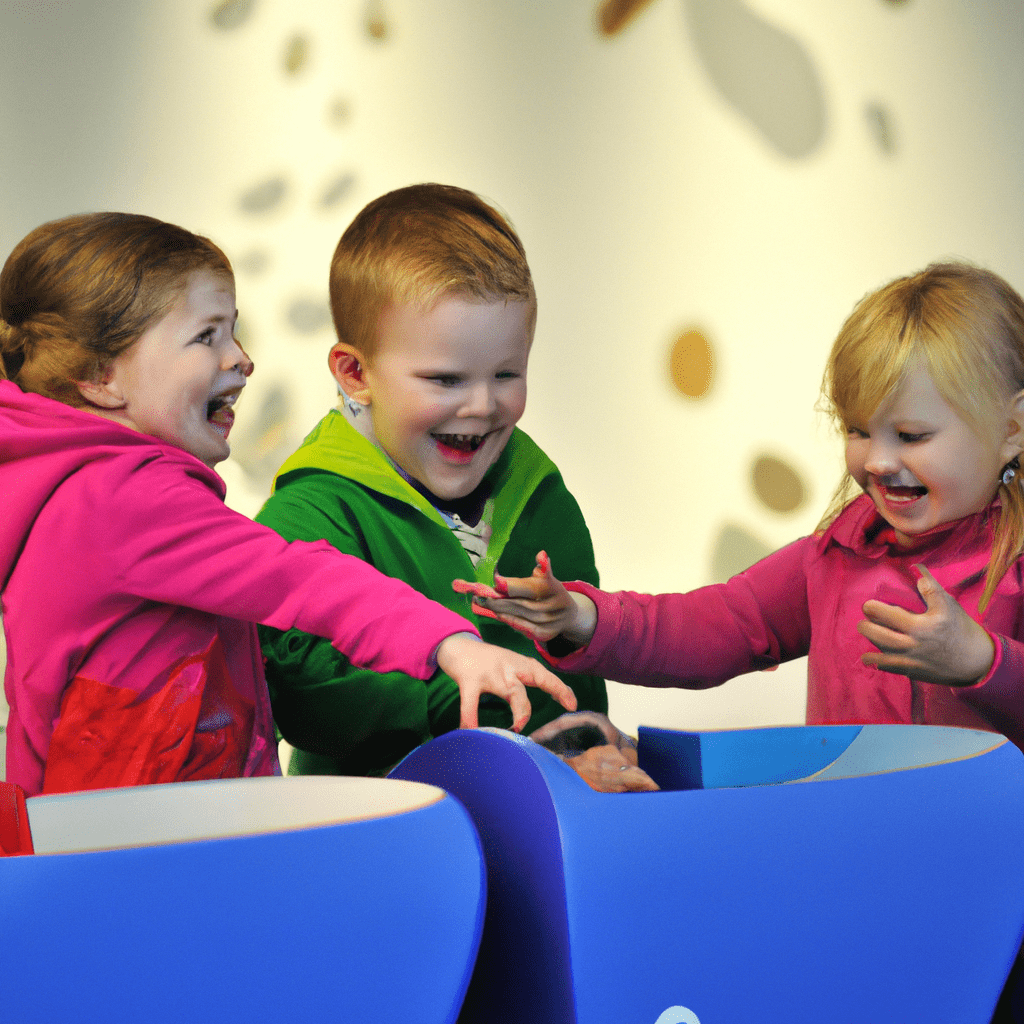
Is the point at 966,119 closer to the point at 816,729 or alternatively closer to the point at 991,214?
the point at 991,214

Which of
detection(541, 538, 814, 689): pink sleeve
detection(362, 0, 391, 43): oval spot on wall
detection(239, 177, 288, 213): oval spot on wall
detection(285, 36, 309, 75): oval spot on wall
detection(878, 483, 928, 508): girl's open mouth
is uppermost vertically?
detection(362, 0, 391, 43): oval spot on wall

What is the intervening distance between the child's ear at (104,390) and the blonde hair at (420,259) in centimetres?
20

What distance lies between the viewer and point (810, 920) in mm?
411

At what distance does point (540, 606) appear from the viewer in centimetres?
79

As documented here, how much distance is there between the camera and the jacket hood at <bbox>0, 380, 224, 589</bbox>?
2.13ft

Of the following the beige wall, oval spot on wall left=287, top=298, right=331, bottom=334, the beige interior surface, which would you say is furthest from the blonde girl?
oval spot on wall left=287, top=298, right=331, bottom=334

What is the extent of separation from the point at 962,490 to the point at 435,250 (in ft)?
1.31

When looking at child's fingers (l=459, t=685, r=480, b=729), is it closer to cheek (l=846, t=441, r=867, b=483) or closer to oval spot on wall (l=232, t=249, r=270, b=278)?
cheek (l=846, t=441, r=867, b=483)

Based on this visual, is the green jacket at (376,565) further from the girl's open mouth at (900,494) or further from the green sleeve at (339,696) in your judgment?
the girl's open mouth at (900,494)

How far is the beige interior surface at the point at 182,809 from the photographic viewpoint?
1.39 ft

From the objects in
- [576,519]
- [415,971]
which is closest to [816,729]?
[415,971]

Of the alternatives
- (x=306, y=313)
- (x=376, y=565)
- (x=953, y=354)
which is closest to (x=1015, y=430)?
(x=953, y=354)

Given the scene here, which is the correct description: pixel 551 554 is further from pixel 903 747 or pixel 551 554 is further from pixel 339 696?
pixel 903 747

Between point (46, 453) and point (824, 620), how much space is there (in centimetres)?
54
